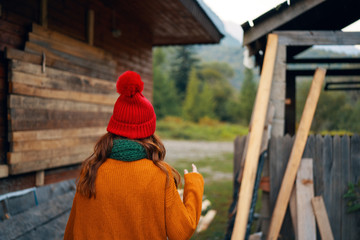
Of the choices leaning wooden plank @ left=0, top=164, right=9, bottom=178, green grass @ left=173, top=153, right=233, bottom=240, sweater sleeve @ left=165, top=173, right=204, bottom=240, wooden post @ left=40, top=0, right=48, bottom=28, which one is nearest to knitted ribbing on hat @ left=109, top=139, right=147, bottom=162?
sweater sleeve @ left=165, top=173, right=204, bottom=240

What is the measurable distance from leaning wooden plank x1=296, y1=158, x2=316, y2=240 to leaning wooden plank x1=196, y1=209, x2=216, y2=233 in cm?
234

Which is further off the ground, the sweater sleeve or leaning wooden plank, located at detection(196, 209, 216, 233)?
the sweater sleeve

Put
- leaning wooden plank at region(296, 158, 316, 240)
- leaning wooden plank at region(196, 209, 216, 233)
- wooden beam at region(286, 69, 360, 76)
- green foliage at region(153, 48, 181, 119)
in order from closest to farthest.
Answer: leaning wooden plank at region(296, 158, 316, 240) → leaning wooden plank at region(196, 209, 216, 233) → wooden beam at region(286, 69, 360, 76) → green foliage at region(153, 48, 181, 119)

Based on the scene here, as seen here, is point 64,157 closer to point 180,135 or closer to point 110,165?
point 110,165

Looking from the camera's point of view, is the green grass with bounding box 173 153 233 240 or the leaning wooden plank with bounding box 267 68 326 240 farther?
the green grass with bounding box 173 153 233 240

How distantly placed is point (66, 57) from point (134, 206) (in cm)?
360

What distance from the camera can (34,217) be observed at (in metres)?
3.72

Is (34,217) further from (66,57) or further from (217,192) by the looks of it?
(217,192)

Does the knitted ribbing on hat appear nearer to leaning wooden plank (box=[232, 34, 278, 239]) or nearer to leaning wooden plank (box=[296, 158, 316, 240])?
leaning wooden plank (box=[232, 34, 278, 239])

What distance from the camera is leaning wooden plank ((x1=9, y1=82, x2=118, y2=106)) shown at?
3731mm

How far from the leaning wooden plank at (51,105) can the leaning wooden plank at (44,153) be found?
0.57 metres

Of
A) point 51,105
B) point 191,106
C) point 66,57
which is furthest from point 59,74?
point 191,106

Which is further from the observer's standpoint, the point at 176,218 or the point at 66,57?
the point at 66,57

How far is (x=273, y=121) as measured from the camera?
3.83m
